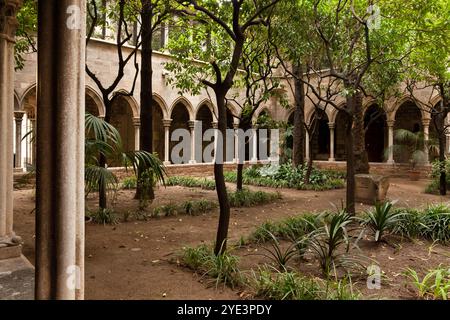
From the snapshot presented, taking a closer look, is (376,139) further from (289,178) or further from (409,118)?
(289,178)

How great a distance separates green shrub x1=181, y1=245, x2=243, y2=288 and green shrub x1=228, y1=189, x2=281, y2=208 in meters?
4.22

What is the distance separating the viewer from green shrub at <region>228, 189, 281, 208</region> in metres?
8.45

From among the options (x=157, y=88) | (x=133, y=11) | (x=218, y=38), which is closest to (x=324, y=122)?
(x=157, y=88)

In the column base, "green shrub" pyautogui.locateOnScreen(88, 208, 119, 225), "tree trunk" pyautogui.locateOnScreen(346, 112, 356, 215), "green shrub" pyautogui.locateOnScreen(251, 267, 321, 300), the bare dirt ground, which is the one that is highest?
"tree trunk" pyautogui.locateOnScreen(346, 112, 356, 215)

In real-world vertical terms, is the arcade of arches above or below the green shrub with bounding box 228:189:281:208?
above

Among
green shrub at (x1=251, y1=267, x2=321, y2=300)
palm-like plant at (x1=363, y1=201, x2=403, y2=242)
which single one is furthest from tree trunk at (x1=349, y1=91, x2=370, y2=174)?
green shrub at (x1=251, y1=267, x2=321, y2=300)

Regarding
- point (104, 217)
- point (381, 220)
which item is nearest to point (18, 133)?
point (104, 217)

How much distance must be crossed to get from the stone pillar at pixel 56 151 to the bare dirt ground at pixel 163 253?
1349mm

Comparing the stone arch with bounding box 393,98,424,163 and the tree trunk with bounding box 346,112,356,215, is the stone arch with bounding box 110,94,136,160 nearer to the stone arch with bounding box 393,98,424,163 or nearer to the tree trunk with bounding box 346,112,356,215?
the tree trunk with bounding box 346,112,356,215

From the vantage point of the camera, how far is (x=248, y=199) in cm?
853

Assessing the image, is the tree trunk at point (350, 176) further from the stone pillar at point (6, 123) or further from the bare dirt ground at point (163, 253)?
the stone pillar at point (6, 123)

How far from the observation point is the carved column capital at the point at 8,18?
3.56 meters

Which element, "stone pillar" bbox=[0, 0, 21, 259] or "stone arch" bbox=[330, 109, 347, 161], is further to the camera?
"stone arch" bbox=[330, 109, 347, 161]
